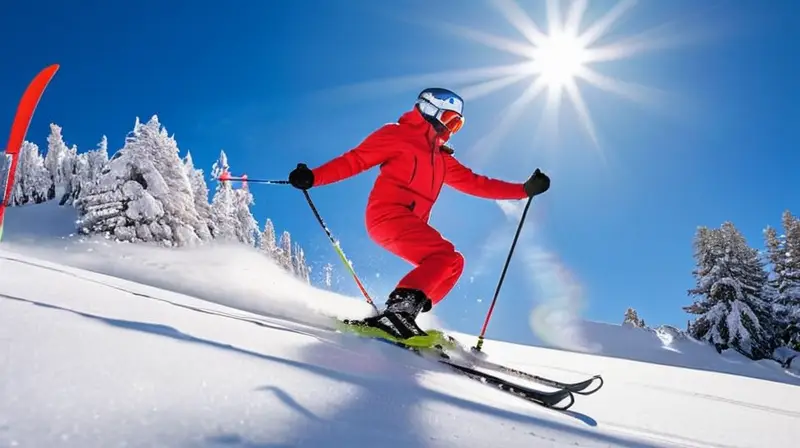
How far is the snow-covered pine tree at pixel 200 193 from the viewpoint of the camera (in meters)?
21.3

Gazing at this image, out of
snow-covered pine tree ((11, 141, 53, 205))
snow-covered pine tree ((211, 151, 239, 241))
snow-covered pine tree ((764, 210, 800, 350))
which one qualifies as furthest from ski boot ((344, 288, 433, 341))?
snow-covered pine tree ((11, 141, 53, 205))

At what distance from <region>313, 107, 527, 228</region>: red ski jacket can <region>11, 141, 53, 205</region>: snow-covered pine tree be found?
5953 cm

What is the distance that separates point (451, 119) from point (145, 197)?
50.7 ft

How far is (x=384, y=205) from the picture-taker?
399 cm

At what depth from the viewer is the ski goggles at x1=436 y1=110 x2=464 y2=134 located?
171 inches

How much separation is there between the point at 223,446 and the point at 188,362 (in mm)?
581

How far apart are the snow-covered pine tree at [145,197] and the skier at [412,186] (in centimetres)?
1490

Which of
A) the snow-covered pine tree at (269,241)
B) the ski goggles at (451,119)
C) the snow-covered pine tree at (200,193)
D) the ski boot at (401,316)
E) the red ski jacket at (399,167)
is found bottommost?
the ski boot at (401,316)

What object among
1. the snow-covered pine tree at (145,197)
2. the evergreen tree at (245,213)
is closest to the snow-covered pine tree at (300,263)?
the evergreen tree at (245,213)

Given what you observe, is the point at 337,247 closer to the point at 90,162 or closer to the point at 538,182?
the point at 538,182

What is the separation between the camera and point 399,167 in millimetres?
4090

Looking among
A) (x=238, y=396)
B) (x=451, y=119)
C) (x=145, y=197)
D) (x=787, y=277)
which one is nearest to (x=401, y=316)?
(x=451, y=119)

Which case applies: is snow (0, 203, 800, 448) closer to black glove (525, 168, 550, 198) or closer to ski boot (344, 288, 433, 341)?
ski boot (344, 288, 433, 341)

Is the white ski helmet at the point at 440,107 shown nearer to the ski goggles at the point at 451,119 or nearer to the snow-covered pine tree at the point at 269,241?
the ski goggles at the point at 451,119
